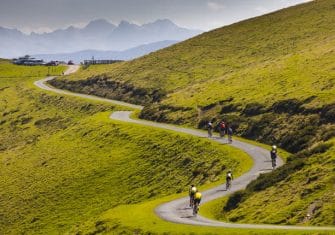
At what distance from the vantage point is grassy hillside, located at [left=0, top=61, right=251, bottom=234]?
6350 cm

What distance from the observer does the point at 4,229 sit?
212 ft

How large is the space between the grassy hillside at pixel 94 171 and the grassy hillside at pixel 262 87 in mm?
9231

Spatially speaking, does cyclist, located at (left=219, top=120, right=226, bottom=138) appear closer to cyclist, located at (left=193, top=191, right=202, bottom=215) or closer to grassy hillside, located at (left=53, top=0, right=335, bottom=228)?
grassy hillside, located at (left=53, top=0, right=335, bottom=228)

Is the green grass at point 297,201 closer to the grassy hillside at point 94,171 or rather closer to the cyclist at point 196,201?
the cyclist at point 196,201

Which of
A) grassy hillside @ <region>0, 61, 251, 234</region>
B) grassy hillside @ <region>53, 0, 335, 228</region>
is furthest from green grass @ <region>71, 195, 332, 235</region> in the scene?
grassy hillside @ <region>0, 61, 251, 234</region>

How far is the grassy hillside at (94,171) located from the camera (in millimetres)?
63500

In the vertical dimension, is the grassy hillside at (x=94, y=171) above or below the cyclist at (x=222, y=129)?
below

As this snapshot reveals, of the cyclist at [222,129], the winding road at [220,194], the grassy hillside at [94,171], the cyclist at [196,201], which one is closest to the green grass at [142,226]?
the winding road at [220,194]

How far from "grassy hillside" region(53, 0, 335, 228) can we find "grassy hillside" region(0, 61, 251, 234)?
30.3ft

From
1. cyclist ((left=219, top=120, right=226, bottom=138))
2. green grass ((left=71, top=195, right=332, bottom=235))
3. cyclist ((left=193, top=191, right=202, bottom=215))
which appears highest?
cyclist ((left=219, top=120, right=226, bottom=138))

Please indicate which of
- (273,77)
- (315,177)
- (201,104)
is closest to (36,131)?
(201,104)

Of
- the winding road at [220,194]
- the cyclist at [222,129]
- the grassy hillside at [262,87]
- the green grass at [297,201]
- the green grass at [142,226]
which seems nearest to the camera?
the green grass at [142,226]

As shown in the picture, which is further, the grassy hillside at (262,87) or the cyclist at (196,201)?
the grassy hillside at (262,87)

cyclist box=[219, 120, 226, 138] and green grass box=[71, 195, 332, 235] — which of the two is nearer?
green grass box=[71, 195, 332, 235]
